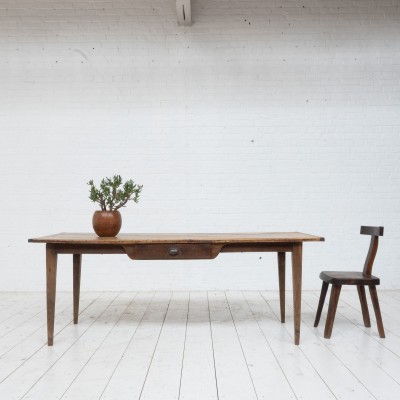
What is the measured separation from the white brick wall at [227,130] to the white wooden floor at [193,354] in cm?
107

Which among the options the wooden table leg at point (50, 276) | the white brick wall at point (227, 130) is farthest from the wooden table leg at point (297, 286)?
the white brick wall at point (227, 130)

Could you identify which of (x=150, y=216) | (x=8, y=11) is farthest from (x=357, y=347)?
(x=8, y=11)

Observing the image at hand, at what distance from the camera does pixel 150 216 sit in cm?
539

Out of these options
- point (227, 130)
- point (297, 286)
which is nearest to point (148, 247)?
point (297, 286)

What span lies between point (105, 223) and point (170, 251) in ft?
1.83

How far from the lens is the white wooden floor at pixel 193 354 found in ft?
7.91

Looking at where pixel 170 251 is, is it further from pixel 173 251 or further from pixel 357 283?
pixel 357 283

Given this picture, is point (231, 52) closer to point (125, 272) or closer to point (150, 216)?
point (150, 216)

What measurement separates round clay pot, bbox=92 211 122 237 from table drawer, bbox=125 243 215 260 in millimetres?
301

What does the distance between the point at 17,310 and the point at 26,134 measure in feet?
6.75

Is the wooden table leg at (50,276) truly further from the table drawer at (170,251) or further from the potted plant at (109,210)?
the table drawer at (170,251)

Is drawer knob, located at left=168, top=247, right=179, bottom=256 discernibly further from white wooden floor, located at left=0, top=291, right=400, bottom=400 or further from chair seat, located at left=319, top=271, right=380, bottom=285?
chair seat, located at left=319, top=271, right=380, bottom=285

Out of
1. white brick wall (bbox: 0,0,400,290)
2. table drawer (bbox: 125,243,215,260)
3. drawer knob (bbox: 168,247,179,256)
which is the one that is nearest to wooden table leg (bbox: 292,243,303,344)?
table drawer (bbox: 125,243,215,260)

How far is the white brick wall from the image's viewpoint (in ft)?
17.6
